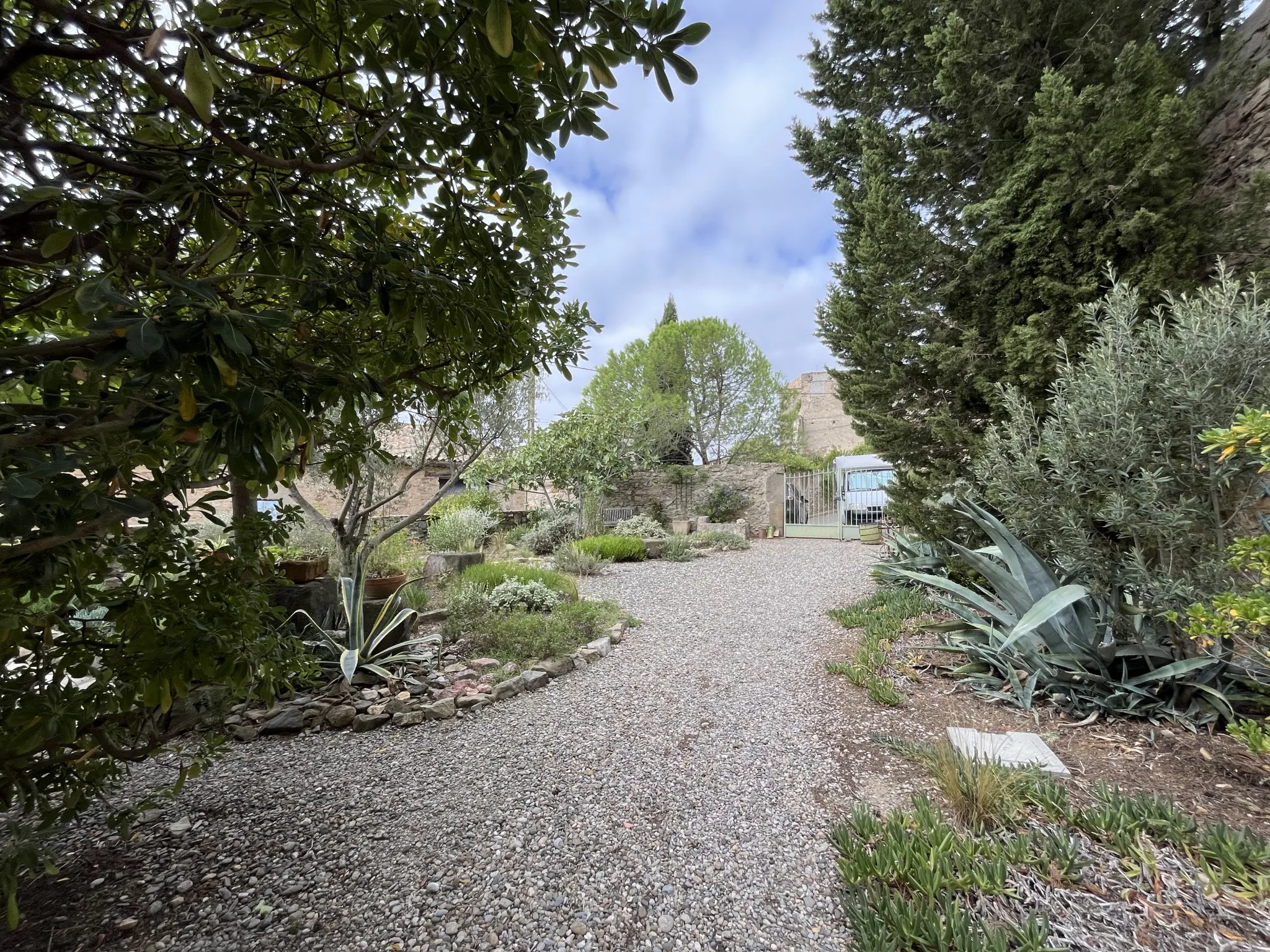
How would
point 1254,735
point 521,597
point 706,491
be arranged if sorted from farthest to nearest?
point 706,491, point 521,597, point 1254,735

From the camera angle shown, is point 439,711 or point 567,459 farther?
point 567,459

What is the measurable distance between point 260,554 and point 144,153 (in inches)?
44.8

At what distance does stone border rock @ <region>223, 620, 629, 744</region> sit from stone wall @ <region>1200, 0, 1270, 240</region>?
18.9ft

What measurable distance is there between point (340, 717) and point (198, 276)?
7.97 ft

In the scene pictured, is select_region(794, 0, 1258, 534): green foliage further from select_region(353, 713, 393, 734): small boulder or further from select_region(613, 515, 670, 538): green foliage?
select_region(613, 515, 670, 538): green foliage

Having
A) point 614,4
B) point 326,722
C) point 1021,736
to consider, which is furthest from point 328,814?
Answer: point 1021,736

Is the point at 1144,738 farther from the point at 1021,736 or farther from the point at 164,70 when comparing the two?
the point at 164,70

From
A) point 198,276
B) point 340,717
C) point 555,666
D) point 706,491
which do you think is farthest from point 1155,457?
point 706,491

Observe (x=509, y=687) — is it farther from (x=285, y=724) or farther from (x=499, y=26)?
(x=499, y=26)

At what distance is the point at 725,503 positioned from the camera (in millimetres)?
12359

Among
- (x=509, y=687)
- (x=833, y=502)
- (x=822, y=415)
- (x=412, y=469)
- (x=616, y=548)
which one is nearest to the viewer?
(x=509, y=687)

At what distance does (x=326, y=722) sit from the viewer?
8.86 feet

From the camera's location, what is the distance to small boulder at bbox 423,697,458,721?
277 centimetres

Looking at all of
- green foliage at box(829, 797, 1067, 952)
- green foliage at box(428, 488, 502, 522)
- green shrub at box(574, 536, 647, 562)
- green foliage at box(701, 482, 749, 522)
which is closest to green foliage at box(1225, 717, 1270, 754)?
green foliage at box(829, 797, 1067, 952)
